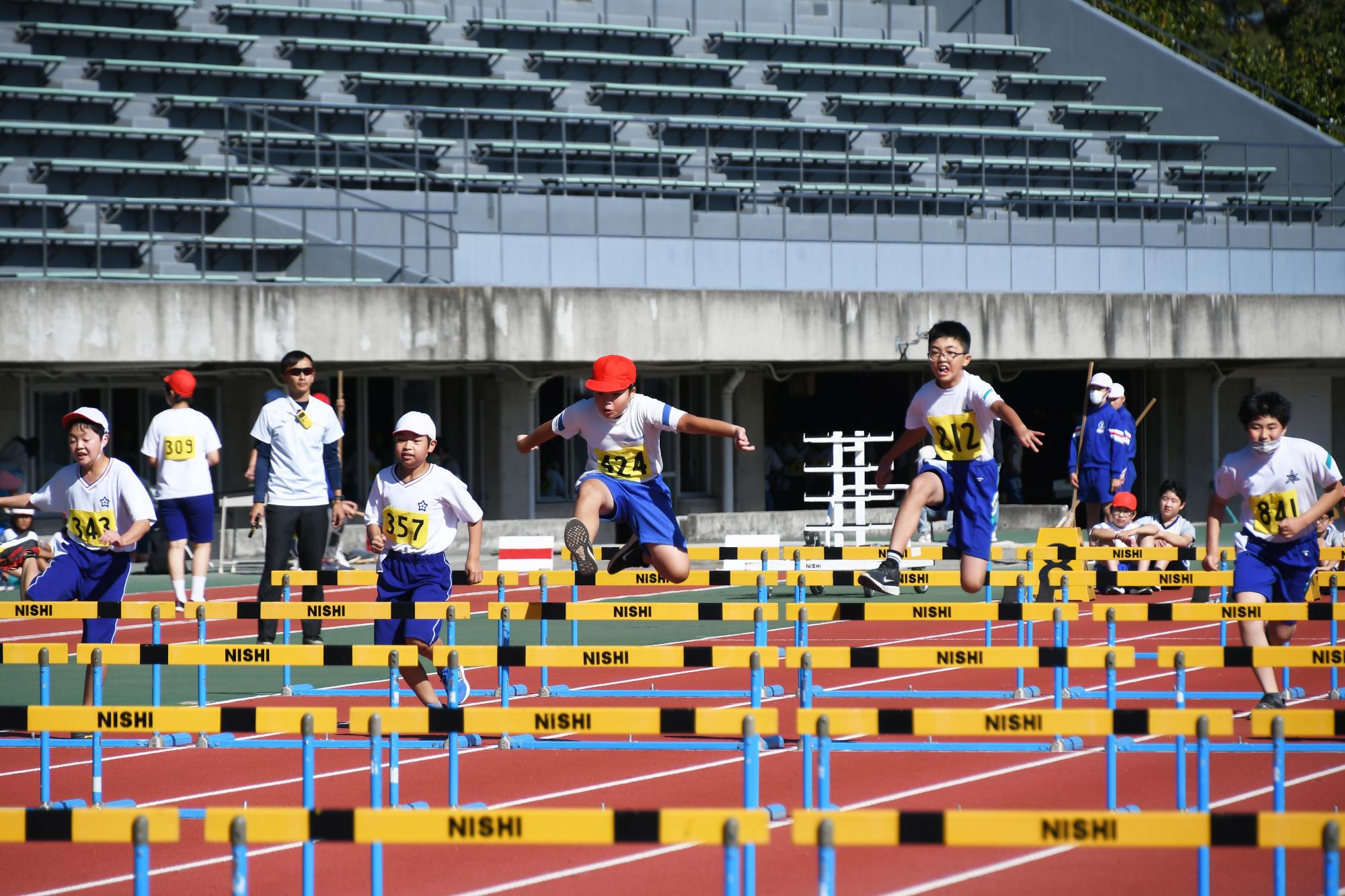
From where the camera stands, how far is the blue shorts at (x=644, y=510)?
869 cm

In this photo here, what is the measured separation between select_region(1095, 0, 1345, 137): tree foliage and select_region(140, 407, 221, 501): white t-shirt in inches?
932

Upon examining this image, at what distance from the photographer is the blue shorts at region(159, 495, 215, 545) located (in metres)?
12.2

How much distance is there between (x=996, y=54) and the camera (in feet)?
103

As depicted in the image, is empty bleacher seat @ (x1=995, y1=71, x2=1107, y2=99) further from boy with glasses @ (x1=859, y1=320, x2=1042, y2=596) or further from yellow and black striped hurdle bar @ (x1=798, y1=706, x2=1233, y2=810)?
yellow and black striped hurdle bar @ (x1=798, y1=706, x2=1233, y2=810)

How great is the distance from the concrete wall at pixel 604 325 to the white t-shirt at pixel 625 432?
35.8 feet

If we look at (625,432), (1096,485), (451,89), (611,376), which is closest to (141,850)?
(611,376)

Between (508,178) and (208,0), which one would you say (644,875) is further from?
(208,0)

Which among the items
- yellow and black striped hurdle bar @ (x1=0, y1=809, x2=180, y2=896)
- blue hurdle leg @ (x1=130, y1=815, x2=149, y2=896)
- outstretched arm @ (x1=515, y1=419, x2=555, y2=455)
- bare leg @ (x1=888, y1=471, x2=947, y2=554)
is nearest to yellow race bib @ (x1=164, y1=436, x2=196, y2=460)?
outstretched arm @ (x1=515, y1=419, x2=555, y2=455)

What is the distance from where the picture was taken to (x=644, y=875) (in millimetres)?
5820

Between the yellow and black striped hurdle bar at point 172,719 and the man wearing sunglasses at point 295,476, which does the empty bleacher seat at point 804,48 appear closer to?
the man wearing sunglasses at point 295,476

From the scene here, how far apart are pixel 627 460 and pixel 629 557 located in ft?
1.78

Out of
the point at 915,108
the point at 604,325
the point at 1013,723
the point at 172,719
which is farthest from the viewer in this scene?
the point at 915,108

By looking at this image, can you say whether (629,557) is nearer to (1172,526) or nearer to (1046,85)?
(1172,526)

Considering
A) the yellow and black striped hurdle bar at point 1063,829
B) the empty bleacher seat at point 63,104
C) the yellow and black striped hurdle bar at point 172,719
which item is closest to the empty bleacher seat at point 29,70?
the empty bleacher seat at point 63,104
